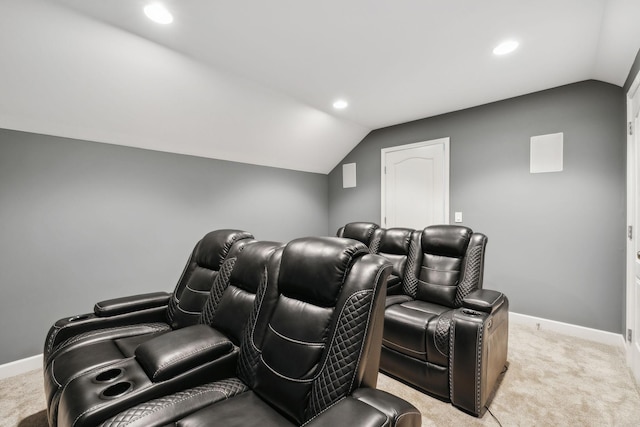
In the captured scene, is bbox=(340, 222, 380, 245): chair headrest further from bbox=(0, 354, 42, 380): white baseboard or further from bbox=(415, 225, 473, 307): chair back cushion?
→ bbox=(0, 354, 42, 380): white baseboard

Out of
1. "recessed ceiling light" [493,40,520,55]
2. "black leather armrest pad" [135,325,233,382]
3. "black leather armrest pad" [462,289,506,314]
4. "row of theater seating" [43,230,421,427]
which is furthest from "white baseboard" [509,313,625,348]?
"black leather armrest pad" [135,325,233,382]

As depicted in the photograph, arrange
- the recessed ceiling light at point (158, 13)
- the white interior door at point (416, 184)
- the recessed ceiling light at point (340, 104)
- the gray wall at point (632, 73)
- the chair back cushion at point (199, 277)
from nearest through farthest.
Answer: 1. the recessed ceiling light at point (158, 13)
2. the chair back cushion at point (199, 277)
3. the gray wall at point (632, 73)
4. the recessed ceiling light at point (340, 104)
5. the white interior door at point (416, 184)

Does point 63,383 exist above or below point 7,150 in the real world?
below

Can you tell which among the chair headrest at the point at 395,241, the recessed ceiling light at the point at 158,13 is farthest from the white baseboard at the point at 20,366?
the chair headrest at the point at 395,241

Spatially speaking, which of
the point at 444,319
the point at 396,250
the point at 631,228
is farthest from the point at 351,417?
the point at 631,228

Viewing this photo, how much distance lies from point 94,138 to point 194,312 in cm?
197

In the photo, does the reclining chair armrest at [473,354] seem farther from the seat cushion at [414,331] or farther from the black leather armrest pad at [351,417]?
the black leather armrest pad at [351,417]

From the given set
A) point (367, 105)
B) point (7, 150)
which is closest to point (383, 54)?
point (367, 105)

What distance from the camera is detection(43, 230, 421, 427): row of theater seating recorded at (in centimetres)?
102

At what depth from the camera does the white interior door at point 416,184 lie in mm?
3814

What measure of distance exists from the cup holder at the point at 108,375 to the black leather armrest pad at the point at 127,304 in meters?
0.71

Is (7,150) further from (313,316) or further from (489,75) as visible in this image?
(489,75)

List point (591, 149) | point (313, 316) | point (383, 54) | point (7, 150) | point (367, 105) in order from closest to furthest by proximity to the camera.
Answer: point (313, 316) → point (7, 150) → point (383, 54) → point (591, 149) → point (367, 105)

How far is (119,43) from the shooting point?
205cm
